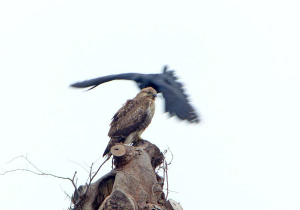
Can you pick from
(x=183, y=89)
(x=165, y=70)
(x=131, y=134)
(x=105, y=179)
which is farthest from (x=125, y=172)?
(x=165, y=70)

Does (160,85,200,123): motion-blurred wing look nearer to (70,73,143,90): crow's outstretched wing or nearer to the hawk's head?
the hawk's head

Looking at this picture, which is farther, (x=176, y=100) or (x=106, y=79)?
(x=106, y=79)

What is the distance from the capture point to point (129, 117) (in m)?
7.10

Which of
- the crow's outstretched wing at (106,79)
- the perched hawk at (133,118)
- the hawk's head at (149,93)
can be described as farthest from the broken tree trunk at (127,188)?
the crow's outstretched wing at (106,79)

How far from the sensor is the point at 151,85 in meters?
7.87

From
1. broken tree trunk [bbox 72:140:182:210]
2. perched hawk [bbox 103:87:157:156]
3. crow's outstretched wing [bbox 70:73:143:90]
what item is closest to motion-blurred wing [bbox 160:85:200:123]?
perched hawk [bbox 103:87:157:156]

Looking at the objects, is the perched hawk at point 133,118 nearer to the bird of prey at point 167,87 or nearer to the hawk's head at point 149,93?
the hawk's head at point 149,93

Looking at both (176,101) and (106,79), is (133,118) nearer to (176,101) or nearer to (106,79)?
(176,101)

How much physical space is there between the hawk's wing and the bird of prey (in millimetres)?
325

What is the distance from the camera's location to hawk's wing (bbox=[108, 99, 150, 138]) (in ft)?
22.9

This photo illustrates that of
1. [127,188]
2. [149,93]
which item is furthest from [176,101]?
[127,188]

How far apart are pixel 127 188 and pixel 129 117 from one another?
1892 millimetres

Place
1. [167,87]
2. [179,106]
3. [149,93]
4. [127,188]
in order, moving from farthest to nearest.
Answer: [167,87] < [149,93] < [179,106] < [127,188]

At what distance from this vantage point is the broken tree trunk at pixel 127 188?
16.8 feet
